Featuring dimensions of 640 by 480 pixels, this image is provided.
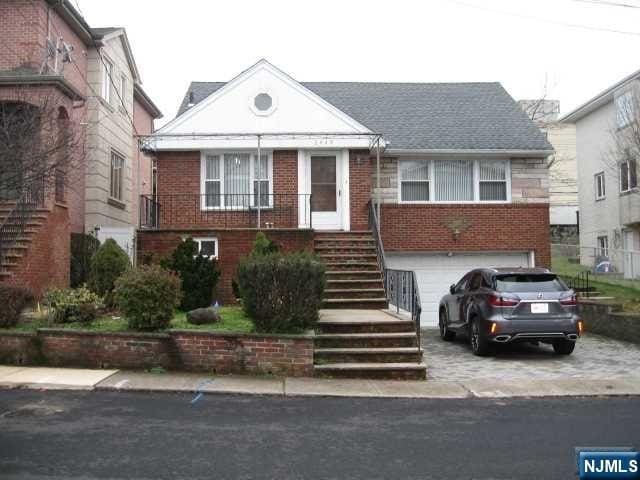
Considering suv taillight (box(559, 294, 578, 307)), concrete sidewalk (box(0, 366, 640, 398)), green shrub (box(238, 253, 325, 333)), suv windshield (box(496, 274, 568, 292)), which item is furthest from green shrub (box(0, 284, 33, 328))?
suv taillight (box(559, 294, 578, 307))

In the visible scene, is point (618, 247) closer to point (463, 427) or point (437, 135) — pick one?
point (437, 135)

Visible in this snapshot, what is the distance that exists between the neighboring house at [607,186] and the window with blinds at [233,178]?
12.2 m

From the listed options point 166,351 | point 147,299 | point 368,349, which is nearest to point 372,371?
point 368,349

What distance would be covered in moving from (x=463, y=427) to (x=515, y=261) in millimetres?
12379

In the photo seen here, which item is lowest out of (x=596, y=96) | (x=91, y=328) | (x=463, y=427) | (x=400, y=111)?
(x=463, y=427)

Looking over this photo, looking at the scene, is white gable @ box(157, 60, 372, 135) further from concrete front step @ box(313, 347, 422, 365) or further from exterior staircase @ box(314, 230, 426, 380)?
concrete front step @ box(313, 347, 422, 365)

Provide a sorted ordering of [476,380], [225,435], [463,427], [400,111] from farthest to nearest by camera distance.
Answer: [400,111] → [476,380] → [463,427] → [225,435]

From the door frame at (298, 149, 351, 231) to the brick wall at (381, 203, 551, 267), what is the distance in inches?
46.6

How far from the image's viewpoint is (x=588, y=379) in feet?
34.1

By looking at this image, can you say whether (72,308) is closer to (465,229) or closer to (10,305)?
(10,305)

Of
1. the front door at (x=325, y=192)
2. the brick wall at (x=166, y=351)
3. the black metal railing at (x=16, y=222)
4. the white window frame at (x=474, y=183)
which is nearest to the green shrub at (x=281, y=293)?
the brick wall at (x=166, y=351)

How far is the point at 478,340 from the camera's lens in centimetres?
1248

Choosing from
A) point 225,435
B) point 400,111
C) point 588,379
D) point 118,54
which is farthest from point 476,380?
point 118,54

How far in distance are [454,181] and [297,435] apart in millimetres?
13302
